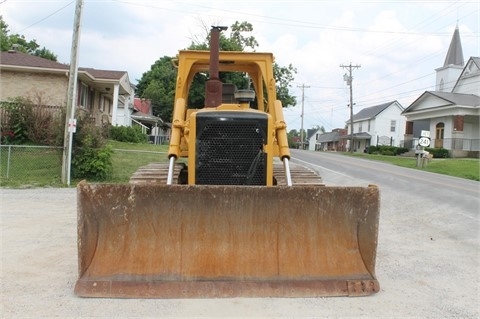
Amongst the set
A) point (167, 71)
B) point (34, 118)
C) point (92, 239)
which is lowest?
point (92, 239)

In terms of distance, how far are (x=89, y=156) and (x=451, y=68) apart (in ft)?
155

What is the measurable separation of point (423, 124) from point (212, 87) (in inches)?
2014

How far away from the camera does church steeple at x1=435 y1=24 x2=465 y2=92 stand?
166ft

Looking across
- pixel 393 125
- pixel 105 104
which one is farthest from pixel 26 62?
pixel 393 125

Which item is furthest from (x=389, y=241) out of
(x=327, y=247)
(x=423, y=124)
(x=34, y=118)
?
(x=423, y=124)

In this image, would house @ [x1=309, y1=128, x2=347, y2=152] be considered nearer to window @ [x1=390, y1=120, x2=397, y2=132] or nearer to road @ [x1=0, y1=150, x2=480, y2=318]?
window @ [x1=390, y1=120, x2=397, y2=132]

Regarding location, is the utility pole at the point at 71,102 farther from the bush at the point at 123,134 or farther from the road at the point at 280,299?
the bush at the point at 123,134

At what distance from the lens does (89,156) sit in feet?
46.8

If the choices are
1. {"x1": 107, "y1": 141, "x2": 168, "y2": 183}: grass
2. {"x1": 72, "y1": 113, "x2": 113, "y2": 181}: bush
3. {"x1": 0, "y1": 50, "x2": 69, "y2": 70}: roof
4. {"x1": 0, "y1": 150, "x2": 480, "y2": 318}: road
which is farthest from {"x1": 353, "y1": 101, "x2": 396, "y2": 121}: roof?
{"x1": 0, "y1": 150, "x2": 480, "y2": 318}: road

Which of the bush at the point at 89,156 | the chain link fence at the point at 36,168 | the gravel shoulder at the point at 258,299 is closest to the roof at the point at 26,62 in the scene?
the chain link fence at the point at 36,168

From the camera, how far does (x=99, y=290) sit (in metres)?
4.16

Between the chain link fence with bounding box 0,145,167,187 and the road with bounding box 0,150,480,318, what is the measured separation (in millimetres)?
2899

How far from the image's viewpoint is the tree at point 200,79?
920 centimetres

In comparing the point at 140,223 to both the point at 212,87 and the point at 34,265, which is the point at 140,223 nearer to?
the point at 34,265
